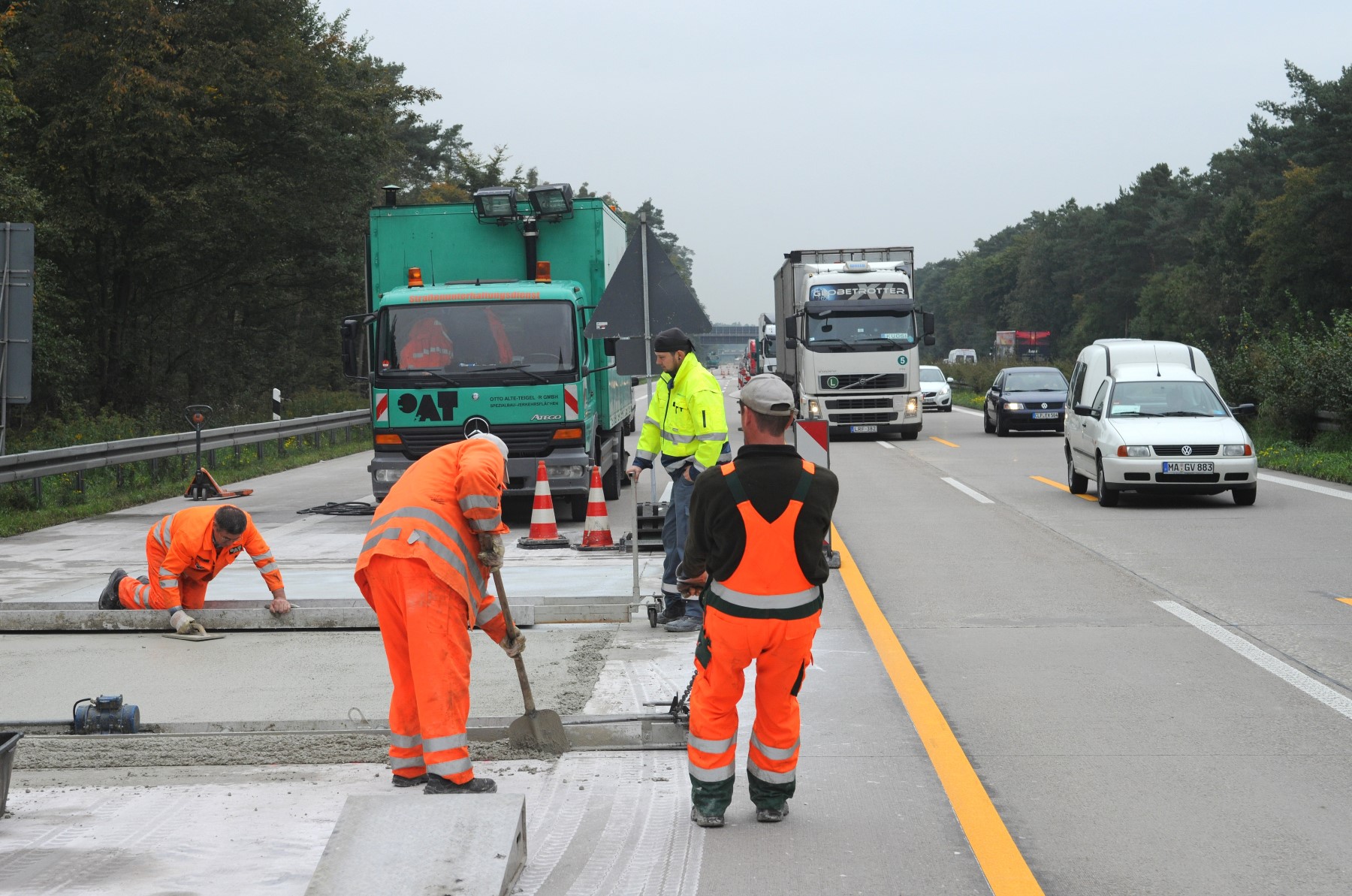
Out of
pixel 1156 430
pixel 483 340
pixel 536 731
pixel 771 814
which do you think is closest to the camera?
pixel 771 814

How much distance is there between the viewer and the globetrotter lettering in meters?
15.0

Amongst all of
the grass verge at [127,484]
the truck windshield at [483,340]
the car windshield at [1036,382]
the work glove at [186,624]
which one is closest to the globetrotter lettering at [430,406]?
the truck windshield at [483,340]

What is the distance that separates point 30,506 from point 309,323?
33.8m

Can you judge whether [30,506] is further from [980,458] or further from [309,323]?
[309,323]

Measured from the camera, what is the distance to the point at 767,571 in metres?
4.92

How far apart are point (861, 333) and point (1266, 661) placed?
869 inches

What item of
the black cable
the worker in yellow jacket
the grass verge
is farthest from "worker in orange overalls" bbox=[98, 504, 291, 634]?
the black cable

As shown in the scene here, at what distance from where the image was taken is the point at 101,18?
3106cm

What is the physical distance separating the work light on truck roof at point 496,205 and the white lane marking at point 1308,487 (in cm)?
1018

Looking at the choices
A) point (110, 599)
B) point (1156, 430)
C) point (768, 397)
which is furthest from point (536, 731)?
point (1156, 430)

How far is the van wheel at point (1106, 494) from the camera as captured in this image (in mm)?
16484

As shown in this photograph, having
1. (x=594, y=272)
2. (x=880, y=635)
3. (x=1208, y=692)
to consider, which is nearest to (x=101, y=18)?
(x=594, y=272)

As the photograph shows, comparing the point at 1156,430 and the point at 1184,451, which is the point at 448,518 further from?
the point at 1156,430

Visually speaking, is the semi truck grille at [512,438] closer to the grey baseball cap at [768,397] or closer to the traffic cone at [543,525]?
the traffic cone at [543,525]
